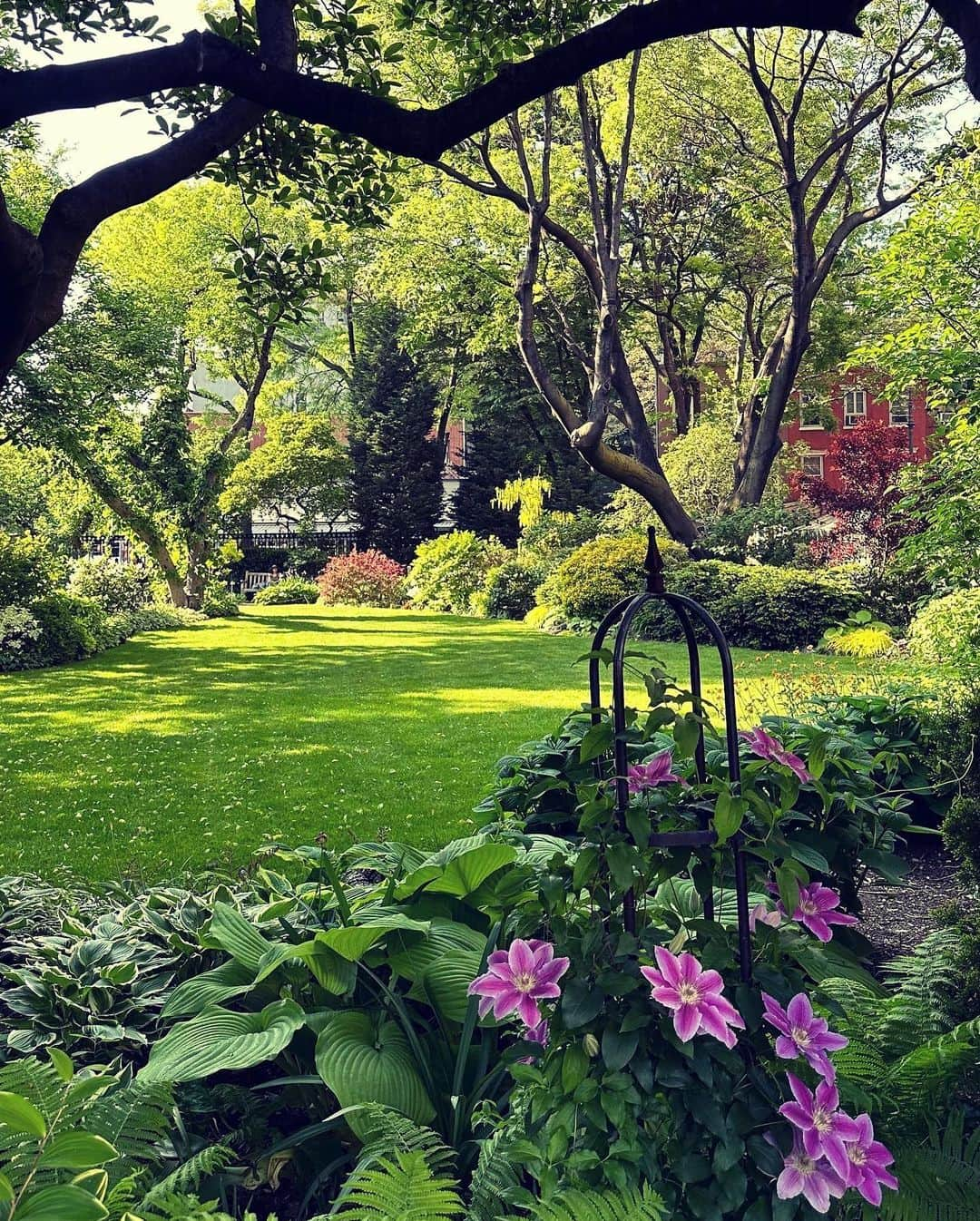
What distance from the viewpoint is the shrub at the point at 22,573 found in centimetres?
1261

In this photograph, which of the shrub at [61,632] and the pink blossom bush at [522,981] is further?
the shrub at [61,632]

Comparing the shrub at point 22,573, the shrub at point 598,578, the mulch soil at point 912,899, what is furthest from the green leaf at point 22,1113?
the shrub at point 598,578

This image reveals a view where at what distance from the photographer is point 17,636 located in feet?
40.5

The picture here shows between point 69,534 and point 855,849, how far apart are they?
73.1ft

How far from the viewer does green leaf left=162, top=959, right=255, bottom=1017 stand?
2.27m

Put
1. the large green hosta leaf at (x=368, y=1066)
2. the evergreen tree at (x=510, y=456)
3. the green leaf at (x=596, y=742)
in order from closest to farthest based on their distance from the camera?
the green leaf at (x=596, y=742)
the large green hosta leaf at (x=368, y=1066)
the evergreen tree at (x=510, y=456)

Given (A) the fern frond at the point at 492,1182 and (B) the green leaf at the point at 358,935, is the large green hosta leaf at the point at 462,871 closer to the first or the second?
(B) the green leaf at the point at 358,935

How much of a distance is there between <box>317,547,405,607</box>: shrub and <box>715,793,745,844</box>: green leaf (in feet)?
65.8

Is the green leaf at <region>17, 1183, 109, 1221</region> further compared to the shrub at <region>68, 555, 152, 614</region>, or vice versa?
the shrub at <region>68, 555, 152, 614</region>

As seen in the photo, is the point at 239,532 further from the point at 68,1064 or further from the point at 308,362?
the point at 68,1064

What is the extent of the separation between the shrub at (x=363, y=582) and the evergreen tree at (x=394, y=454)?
16.5ft

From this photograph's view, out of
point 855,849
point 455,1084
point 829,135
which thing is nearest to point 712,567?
point 829,135

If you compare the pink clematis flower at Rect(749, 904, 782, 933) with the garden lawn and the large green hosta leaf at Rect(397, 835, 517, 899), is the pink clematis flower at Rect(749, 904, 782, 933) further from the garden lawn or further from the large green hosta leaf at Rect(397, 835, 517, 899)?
the garden lawn

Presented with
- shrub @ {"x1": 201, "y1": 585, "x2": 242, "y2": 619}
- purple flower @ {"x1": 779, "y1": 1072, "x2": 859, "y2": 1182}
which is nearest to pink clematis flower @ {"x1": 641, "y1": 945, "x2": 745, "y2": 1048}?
purple flower @ {"x1": 779, "y1": 1072, "x2": 859, "y2": 1182}
